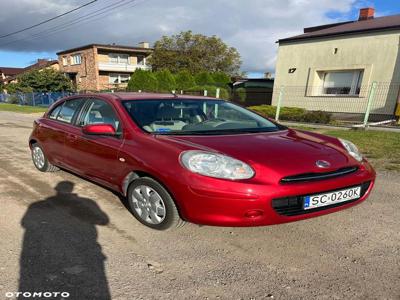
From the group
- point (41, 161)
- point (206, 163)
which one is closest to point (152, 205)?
point (206, 163)

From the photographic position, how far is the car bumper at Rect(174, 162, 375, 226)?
2.86 meters

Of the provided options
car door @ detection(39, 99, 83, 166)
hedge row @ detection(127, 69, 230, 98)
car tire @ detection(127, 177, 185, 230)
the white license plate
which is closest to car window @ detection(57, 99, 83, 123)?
car door @ detection(39, 99, 83, 166)

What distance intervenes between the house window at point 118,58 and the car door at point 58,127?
42.3 meters

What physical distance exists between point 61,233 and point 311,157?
8.13 ft

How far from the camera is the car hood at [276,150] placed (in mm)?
3020

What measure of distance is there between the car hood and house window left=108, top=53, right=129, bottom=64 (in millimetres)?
44708

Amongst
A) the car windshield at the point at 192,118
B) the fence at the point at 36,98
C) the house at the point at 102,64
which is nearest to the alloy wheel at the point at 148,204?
the car windshield at the point at 192,118

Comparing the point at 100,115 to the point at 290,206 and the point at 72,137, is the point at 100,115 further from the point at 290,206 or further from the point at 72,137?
the point at 290,206

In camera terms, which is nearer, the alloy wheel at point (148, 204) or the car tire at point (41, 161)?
the alloy wheel at point (148, 204)

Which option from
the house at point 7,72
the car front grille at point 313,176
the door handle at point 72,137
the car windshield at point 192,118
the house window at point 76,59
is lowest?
the house at point 7,72

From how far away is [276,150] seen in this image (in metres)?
3.25

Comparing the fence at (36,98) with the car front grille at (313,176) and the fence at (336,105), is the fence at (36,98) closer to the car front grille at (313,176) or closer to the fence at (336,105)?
the fence at (336,105)

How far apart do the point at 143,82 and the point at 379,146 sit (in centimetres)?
2146

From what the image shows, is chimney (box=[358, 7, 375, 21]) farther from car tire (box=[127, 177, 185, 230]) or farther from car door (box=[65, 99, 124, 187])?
car tire (box=[127, 177, 185, 230])
